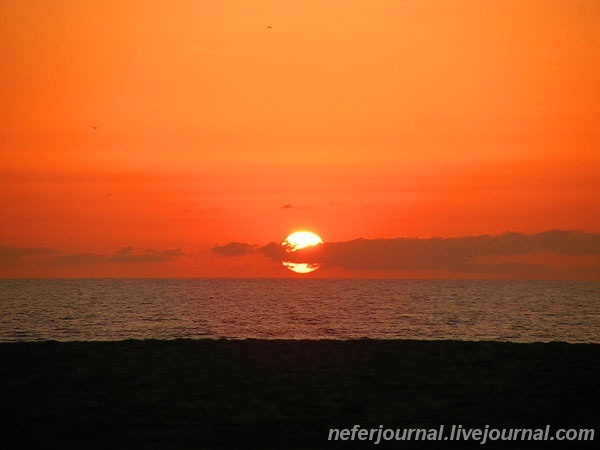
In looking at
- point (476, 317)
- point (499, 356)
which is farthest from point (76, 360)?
point (476, 317)

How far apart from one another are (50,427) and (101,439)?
142 cm

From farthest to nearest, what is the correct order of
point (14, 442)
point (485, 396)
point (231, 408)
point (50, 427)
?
point (485, 396) < point (231, 408) < point (50, 427) < point (14, 442)

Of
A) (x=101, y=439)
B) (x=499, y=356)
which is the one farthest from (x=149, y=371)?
(x=499, y=356)

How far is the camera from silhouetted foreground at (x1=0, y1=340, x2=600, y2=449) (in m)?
14.0

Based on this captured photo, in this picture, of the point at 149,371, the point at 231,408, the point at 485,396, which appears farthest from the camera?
the point at 149,371

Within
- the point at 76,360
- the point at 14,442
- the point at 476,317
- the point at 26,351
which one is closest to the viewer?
the point at 14,442

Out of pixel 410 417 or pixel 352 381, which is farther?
pixel 352 381

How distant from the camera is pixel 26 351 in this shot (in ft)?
78.3

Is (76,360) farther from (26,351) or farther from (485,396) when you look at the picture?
(485,396)

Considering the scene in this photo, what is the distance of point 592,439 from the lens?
543 inches

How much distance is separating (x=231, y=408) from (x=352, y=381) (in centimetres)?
420

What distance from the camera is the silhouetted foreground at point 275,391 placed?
551 inches

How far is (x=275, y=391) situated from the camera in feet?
57.7

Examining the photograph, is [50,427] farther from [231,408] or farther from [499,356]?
[499,356]
